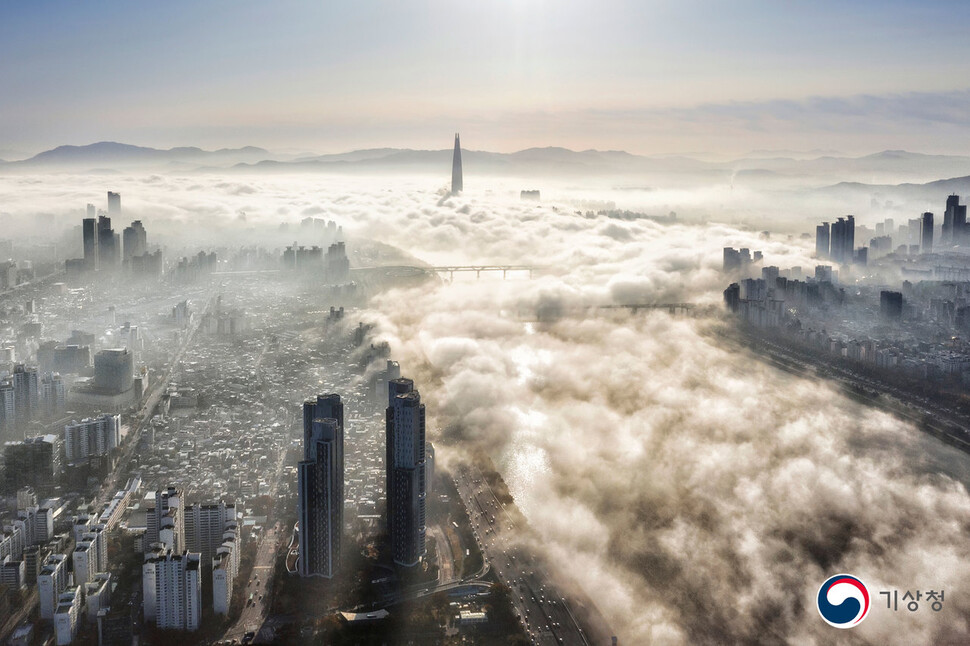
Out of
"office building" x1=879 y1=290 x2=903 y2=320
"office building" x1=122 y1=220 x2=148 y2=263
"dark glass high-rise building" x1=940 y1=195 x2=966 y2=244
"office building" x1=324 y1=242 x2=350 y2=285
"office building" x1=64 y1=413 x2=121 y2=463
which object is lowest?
"office building" x1=64 y1=413 x2=121 y2=463

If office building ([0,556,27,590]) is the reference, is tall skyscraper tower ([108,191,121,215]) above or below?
above

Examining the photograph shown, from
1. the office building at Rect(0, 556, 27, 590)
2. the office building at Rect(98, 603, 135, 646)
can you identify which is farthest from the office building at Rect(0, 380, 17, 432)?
the office building at Rect(98, 603, 135, 646)

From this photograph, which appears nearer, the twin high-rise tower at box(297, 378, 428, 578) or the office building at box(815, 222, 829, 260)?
the twin high-rise tower at box(297, 378, 428, 578)

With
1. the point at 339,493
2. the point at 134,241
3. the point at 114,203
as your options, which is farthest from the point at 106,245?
the point at 339,493

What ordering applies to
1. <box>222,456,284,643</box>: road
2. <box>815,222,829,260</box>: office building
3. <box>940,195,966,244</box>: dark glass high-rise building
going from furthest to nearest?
1. <box>815,222,829,260</box>: office building
2. <box>940,195,966,244</box>: dark glass high-rise building
3. <box>222,456,284,643</box>: road

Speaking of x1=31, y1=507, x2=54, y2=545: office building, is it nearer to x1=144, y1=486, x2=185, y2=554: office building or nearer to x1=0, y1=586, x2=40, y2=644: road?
x1=0, y1=586, x2=40, y2=644: road

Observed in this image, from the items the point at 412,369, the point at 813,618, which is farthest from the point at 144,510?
the point at 813,618
